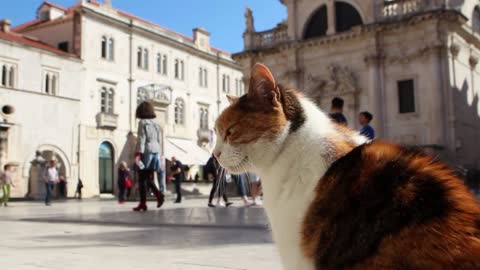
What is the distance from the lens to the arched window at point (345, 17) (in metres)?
26.1

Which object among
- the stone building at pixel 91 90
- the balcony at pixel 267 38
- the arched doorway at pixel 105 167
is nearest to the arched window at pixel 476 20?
the balcony at pixel 267 38

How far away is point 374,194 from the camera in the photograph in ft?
5.95

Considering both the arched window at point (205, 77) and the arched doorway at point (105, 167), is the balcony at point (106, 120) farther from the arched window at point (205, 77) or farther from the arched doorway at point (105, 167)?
the arched window at point (205, 77)

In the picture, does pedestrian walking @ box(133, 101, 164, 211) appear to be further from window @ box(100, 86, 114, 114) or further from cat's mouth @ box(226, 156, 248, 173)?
window @ box(100, 86, 114, 114)

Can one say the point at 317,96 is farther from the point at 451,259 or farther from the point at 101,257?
the point at 451,259

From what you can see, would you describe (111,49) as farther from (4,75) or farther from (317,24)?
(317,24)

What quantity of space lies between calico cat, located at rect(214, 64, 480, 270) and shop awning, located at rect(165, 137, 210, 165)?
3801 centimetres

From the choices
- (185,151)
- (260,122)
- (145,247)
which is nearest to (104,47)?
(185,151)

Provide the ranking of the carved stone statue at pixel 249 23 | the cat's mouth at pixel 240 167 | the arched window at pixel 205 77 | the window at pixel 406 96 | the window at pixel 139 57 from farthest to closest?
the arched window at pixel 205 77 < the window at pixel 139 57 < the carved stone statue at pixel 249 23 < the window at pixel 406 96 < the cat's mouth at pixel 240 167

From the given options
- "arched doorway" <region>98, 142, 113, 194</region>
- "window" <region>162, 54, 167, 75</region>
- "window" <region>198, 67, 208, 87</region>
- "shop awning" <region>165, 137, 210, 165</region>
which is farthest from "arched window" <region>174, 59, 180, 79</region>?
"arched doorway" <region>98, 142, 113, 194</region>

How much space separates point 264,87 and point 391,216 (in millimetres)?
798

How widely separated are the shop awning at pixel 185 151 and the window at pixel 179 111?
182cm

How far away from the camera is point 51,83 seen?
114 ft

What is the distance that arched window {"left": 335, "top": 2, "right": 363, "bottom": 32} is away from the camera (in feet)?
85.5
